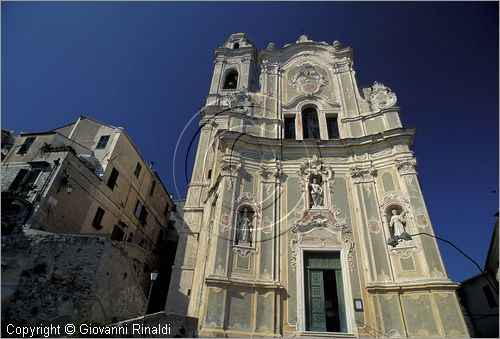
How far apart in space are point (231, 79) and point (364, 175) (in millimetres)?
14633

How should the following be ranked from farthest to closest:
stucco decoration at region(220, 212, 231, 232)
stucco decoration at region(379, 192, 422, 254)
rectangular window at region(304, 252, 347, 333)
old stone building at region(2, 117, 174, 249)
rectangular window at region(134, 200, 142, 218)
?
rectangular window at region(134, 200, 142, 218) → old stone building at region(2, 117, 174, 249) → stucco decoration at region(220, 212, 231, 232) → stucco decoration at region(379, 192, 422, 254) → rectangular window at region(304, 252, 347, 333)

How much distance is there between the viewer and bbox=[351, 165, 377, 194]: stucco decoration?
45.9 feet

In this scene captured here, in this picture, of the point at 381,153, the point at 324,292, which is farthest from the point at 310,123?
the point at 324,292

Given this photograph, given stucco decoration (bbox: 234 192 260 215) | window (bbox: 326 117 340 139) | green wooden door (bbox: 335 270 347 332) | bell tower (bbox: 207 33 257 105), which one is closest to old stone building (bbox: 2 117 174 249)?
bell tower (bbox: 207 33 257 105)

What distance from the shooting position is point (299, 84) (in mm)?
18812

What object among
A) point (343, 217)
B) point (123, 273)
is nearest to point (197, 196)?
point (123, 273)

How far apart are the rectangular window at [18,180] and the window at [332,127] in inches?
621

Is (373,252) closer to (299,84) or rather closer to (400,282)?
(400,282)

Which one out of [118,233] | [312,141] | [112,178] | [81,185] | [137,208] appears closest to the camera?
[312,141]

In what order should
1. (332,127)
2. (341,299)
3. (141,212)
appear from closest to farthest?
(341,299), (332,127), (141,212)

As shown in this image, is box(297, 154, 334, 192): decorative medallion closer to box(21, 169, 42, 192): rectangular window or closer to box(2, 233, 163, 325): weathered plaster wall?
box(2, 233, 163, 325): weathered plaster wall

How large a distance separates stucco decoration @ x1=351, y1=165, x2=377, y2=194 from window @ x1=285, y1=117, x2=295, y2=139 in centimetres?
409

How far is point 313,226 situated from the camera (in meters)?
13.1

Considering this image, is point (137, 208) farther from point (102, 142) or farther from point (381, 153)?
point (381, 153)
